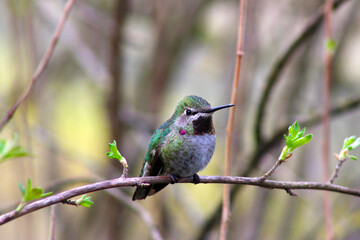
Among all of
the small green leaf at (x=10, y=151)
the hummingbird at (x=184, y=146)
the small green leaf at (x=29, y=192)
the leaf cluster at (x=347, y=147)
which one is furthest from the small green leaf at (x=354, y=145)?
the small green leaf at (x=10, y=151)

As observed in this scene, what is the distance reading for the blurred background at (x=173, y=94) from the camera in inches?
163

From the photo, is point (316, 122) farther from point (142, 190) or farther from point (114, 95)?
point (114, 95)

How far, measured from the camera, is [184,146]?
2635mm

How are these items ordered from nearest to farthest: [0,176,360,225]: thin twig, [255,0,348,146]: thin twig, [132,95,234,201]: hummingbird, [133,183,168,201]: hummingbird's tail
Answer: [0,176,360,225]: thin twig < [133,183,168,201]: hummingbird's tail < [132,95,234,201]: hummingbird < [255,0,348,146]: thin twig

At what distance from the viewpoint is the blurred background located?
4152mm

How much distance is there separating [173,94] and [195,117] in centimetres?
368

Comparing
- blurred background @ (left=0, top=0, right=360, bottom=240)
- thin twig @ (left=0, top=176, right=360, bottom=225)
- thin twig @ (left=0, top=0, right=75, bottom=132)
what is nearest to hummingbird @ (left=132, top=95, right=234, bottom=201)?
blurred background @ (left=0, top=0, right=360, bottom=240)

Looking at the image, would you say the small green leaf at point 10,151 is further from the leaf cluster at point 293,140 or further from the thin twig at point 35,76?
the leaf cluster at point 293,140

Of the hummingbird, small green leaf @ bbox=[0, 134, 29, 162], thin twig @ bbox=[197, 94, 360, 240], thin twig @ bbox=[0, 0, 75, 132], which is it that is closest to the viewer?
small green leaf @ bbox=[0, 134, 29, 162]

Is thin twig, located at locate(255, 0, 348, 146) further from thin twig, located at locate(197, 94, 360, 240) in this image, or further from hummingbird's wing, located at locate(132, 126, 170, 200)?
hummingbird's wing, located at locate(132, 126, 170, 200)

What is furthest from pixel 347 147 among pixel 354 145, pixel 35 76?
pixel 35 76

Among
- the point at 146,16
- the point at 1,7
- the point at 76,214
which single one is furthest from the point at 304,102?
the point at 1,7

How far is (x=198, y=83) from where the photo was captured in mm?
6570

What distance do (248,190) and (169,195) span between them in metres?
1.34
